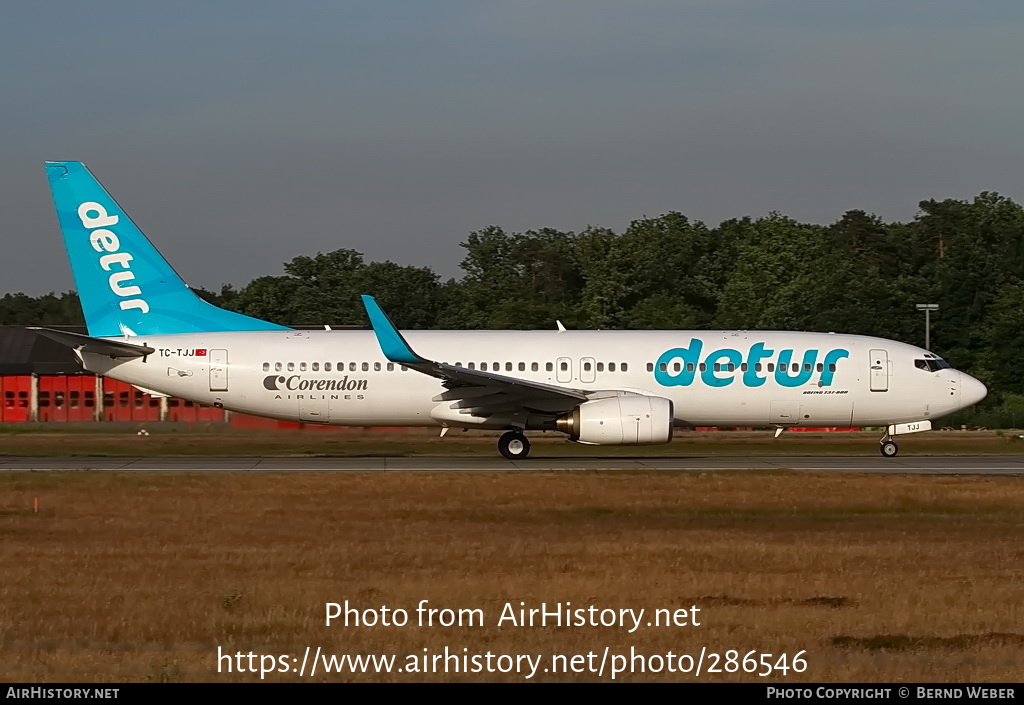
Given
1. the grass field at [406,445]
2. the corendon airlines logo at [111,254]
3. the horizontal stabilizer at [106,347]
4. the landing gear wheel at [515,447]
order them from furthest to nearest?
the grass field at [406,445] < the corendon airlines logo at [111,254] < the landing gear wheel at [515,447] < the horizontal stabilizer at [106,347]

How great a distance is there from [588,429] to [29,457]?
13.9 metres

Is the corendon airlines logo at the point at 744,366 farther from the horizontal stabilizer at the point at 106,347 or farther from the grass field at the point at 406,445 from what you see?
the horizontal stabilizer at the point at 106,347

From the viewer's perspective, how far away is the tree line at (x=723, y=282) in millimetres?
71562

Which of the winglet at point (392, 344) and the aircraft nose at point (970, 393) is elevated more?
the winglet at point (392, 344)

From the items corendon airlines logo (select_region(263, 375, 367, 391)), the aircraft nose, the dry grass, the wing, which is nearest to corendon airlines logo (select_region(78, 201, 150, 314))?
corendon airlines logo (select_region(263, 375, 367, 391))

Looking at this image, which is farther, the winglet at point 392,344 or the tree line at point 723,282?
the tree line at point 723,282

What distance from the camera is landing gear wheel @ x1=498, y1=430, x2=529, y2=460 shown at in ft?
101

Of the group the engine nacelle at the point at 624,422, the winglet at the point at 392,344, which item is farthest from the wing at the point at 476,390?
the engine nacelle at the point at 624,422

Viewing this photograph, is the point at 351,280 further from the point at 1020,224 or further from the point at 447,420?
the point at 447,420

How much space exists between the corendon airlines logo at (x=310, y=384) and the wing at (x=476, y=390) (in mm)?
1826

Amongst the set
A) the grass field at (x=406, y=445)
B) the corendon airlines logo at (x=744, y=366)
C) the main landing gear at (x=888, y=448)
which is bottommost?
the grass field at (x=406, y=445)

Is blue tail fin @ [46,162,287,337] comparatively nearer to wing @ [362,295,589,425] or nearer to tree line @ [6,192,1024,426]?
wing @ [362,295,589,425]

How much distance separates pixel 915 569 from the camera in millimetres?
14195
